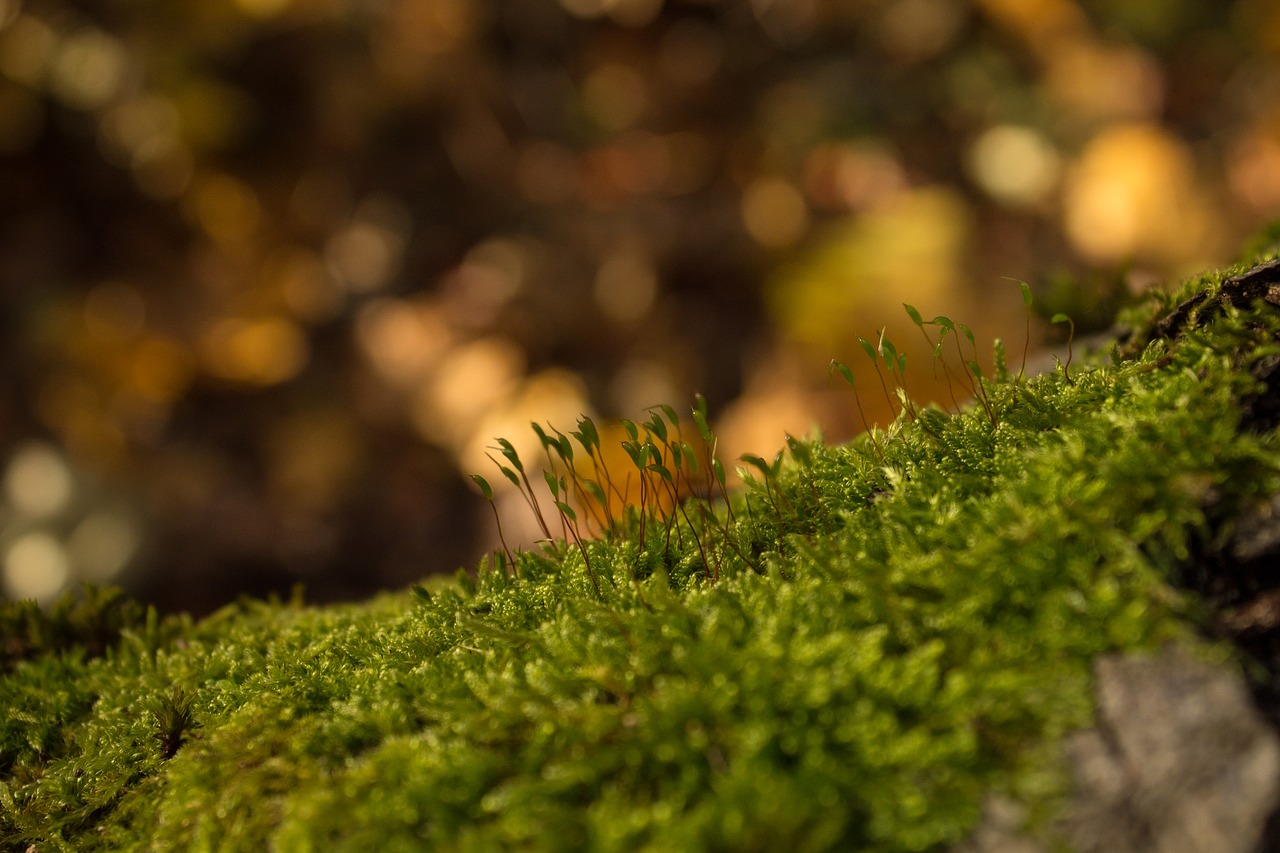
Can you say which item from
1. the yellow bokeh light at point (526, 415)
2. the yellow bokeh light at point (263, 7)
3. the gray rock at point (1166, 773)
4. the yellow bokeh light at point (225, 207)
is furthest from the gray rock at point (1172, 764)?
the yellow bokeh light at point (263, 7)

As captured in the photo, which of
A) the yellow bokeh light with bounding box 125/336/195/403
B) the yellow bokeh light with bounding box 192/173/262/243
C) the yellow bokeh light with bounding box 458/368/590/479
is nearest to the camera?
the yellow bokeh light with bounding box 458/368/590/479

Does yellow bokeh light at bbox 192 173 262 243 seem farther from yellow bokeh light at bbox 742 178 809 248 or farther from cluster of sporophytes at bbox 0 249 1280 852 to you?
cluster of sporophytes at bbox 0 249 1280 852

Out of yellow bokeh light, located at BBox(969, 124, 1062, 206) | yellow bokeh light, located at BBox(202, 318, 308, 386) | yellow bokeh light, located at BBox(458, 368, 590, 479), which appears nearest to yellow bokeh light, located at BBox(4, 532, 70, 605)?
yellow bokeh light, located at BBox(202, 318, 308, 386)

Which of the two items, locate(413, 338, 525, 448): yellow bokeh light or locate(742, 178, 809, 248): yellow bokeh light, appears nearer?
locate(413, 338, 525, 448): yellow bokeh light

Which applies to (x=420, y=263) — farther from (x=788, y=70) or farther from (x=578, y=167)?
(x=788, y=70)

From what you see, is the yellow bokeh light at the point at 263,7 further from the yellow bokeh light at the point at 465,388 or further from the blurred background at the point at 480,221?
the yellow bokeh light at the point at 465,388

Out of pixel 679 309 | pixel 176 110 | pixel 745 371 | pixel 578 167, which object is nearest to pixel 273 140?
pixel 176 110

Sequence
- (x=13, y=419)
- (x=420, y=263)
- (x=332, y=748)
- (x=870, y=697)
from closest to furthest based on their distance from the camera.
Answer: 1. (x=870, y=697)
2. (x=332, y=748)
3. (x=13, y=419)
4. (x=420, y=263)
